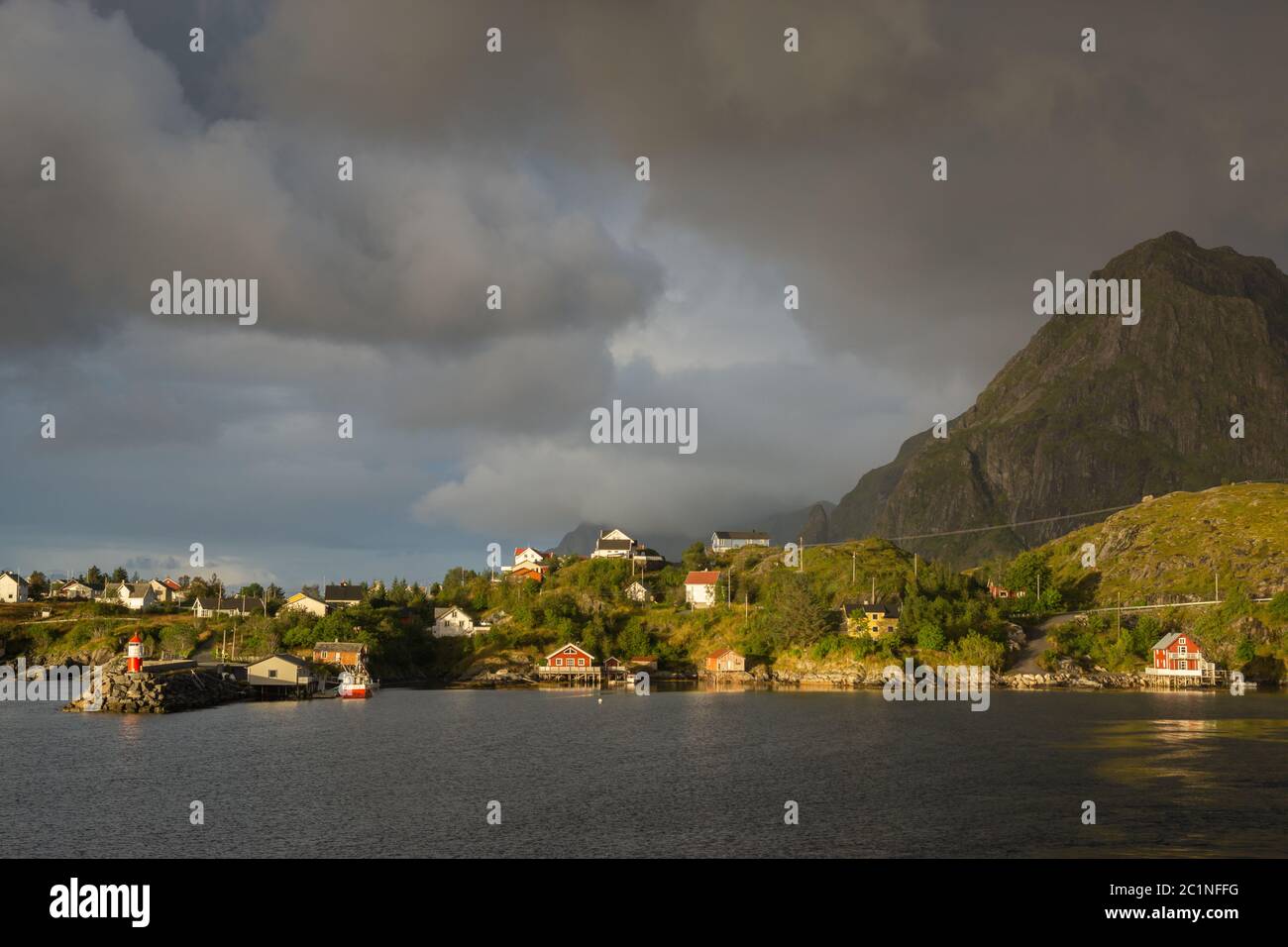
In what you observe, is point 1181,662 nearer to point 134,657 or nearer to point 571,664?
point 571,664

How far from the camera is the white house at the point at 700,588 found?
189m

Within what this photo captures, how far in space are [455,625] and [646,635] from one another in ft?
125

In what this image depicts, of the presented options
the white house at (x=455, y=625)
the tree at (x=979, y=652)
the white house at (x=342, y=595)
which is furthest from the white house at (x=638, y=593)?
the tree at (x=979, y=652)

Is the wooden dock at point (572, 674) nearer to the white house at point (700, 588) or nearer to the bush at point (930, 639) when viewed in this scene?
the white house at point (700, 588)

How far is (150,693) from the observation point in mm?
115062

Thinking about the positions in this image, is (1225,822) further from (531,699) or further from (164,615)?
(164,615)

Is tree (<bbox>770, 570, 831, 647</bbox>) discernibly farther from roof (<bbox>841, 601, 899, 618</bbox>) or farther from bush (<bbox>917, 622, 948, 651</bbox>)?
bush (<bbox>917, 622, 948, 651</bbox>)

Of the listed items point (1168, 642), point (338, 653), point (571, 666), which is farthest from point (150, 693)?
point (1168, 642)

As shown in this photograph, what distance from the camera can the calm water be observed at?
46500mm

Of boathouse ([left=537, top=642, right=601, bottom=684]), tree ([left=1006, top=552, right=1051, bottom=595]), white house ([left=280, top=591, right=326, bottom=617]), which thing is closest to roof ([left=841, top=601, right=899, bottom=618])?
boathouse ([left=537, top=642, right=601, bottom=684])

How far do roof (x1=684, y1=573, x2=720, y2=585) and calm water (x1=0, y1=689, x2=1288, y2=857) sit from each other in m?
80.3

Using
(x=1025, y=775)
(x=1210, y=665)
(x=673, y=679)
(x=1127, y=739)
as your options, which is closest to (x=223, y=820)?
(x=1025, y=775)

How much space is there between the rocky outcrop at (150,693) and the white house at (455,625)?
6043 centimetres
